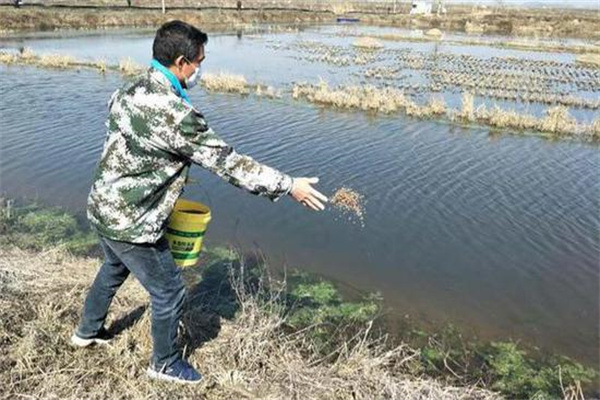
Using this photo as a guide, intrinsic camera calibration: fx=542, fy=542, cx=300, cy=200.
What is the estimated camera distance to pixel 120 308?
4176 mm

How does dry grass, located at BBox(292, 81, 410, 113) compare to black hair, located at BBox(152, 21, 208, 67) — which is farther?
dry grass, located at BBox(292, 81, 410, 113)

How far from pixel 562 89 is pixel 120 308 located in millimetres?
20833

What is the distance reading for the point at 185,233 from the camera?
3236 millimetres

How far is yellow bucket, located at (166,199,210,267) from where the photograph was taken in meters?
3.20

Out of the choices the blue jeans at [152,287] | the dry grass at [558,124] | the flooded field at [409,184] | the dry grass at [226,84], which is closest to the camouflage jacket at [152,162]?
the blue jeans at [152,287]

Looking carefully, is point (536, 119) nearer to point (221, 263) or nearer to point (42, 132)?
point (221, 263)

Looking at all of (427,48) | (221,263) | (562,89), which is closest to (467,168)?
(221,263)

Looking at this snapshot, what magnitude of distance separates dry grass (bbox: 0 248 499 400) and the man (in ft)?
2.36

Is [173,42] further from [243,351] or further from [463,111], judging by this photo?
[463,111]

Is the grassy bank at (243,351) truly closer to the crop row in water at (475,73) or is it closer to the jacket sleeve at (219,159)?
the jacket sleeve at (219,159)

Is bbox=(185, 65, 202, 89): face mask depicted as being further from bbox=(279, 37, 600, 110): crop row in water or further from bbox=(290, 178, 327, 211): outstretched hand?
bbox=(279, 37, 600, 110): crop row in water

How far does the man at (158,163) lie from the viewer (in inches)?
108

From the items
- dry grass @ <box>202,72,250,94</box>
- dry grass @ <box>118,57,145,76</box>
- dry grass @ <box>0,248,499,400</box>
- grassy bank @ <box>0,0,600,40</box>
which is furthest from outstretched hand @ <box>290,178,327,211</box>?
grassy bank @ <box>0,0,600,40</box>

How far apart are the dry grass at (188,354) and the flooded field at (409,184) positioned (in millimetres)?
2209
